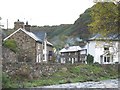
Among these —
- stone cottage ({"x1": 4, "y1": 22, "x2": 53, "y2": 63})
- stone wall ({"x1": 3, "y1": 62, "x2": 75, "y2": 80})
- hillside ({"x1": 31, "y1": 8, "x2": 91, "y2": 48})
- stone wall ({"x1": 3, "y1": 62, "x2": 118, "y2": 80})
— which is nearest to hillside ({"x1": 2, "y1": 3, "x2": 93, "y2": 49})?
hillside ({"x1": 31, "y1": 8, "x2": 91, "y2": 48})

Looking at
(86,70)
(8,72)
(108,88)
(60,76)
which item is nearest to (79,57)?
(86,70)

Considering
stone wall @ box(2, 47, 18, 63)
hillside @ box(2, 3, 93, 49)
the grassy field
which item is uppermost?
hillside @ box(2, 3, 93, 49)

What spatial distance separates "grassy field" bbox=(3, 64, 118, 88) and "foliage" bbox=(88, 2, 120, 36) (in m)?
14.7

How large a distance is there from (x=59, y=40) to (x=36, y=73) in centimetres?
9329

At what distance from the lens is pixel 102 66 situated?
56.9m

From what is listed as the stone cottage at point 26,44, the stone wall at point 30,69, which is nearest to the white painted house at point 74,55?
the stone cottage at point 26,44

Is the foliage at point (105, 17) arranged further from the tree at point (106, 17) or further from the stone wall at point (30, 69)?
the stone wall at point (30, 69)

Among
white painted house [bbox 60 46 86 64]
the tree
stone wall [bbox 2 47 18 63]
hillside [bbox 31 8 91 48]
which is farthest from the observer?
hillside [bbox 31 8 91 48]

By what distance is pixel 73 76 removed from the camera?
50312 millimetres

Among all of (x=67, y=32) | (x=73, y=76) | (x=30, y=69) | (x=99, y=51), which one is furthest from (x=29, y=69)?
(x=67, y=32)

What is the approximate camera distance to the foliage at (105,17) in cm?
2359

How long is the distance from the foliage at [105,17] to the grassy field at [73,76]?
1472 centimetres

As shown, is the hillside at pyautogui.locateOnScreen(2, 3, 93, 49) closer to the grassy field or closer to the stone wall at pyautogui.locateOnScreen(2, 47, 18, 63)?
the grassy field

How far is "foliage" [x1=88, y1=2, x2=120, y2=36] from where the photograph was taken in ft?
77.4
